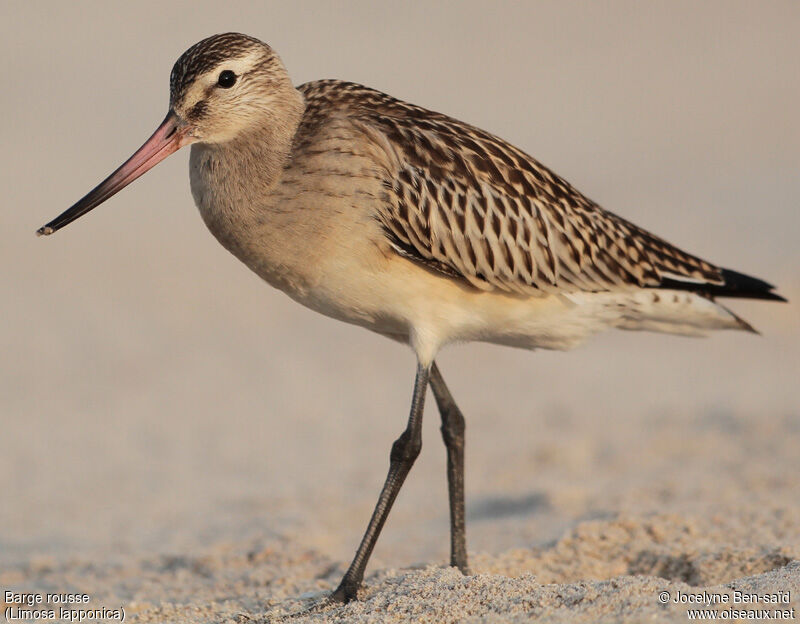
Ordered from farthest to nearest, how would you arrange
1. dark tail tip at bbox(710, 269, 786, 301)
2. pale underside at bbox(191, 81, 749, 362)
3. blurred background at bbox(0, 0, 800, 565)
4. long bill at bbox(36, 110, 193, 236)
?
blurred background at bbox(0, 0, 800, 565) < dark tail tip at bbox(710, 269, 786, 301) < long bill at bbox(36, 110, 193, 236) < pale underside at bbox(191, 81, 749, 362)

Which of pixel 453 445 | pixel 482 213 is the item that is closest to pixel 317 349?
pixel 453 445

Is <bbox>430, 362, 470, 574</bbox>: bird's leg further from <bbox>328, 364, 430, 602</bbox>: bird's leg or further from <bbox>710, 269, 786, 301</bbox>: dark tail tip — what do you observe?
<bbox>710, 269, 786, 301</bbox>: dark tail tip

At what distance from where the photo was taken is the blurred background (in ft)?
33.6

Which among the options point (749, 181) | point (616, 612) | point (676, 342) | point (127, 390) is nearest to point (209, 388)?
point (127, 390)

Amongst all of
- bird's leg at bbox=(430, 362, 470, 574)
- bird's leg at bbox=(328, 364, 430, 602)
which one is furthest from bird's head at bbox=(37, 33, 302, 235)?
bird's leg at bbox=(430, 362, 470, 574)

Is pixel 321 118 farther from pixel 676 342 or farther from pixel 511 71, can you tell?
pixel 511 71

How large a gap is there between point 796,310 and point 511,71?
11646mm

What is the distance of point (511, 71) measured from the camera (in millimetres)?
24828

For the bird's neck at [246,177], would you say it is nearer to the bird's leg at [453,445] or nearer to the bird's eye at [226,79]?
the bird's eye at [226,79]

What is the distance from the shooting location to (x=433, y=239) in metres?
7.33

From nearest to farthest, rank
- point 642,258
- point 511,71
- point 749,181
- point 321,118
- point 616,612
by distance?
point 616,612 → point 321,118 → point 642,258 → point 749,181 → point 511,71

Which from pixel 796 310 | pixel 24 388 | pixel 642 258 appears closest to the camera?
pixel 642 258

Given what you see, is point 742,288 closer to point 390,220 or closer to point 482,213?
Result: point 482,213

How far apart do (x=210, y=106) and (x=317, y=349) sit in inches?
269
